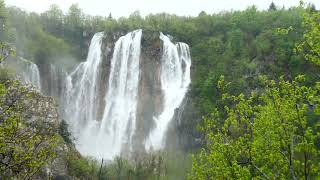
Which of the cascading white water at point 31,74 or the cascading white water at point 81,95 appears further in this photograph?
the cascading white water at point 81,95

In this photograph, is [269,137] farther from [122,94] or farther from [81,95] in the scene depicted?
[81,95]

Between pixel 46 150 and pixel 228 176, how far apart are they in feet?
18.2

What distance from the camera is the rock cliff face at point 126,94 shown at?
66562 mm

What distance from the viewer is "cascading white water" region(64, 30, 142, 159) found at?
66750mm

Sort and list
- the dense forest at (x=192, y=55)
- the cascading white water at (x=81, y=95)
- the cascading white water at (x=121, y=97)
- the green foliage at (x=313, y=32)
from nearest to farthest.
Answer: the green foliage at (x=313, y=32) < the dense forest at (x=192, y=55) < the cascading white water at (x=121, y=97) < the cascading white water at (x=81, y=95)

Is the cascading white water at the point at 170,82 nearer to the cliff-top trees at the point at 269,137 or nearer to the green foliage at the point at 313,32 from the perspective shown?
the cliff-top trees at the point at 269,137

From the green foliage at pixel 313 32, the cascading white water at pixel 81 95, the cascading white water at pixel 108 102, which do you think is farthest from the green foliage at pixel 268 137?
the cascading white water at pixel 81 95

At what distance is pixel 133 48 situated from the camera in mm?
72875

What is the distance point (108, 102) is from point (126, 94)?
3.03 m

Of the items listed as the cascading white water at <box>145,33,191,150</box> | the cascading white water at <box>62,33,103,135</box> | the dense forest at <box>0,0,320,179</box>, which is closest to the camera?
the dense forest at <box>0,0,320,179</box>

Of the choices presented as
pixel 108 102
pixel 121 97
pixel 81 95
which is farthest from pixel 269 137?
pixel 81 95

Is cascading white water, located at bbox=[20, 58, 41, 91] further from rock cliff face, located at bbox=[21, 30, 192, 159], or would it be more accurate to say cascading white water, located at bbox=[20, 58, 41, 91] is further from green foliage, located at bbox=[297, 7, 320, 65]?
green foliage, located at bbox=[297, 7, 320, 65]

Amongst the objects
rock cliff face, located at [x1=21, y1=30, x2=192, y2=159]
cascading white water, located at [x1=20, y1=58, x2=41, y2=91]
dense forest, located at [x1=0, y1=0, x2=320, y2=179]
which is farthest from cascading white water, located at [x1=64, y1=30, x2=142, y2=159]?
cascading white water, located at [x1=20, y1=58, x2=41, y2=91]

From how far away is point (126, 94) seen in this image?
230 ft
